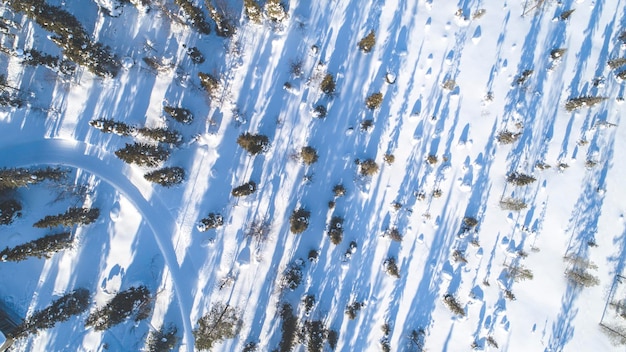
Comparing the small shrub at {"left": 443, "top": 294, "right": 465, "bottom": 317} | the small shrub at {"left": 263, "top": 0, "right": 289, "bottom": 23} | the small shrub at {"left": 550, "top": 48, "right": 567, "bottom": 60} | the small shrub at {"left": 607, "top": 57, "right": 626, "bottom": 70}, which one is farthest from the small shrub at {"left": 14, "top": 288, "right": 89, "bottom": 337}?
the small shrub at {"left": 607, "top": 57, "right": 626, "bottom": 70}

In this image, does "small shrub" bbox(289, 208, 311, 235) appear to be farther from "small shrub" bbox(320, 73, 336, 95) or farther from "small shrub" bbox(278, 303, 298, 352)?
"small shrub" bbox(320, 73, 336, 95)

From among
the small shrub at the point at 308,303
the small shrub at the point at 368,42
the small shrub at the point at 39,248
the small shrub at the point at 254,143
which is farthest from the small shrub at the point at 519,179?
the small shrub at the point at 39,248

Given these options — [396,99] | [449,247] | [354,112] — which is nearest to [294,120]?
[354,112]

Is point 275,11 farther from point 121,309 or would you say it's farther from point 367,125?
point 121,309

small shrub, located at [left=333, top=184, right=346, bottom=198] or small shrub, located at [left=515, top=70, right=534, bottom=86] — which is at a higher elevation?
small shrub, located at [left=515, top=70, right=534, bottom=86]

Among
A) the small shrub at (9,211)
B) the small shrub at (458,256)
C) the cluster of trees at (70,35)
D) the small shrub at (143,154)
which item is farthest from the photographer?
the small shrub at (458,256)

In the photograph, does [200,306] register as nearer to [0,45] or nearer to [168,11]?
[168,11]

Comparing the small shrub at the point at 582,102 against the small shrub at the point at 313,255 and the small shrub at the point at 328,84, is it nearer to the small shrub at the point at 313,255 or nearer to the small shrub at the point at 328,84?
the small shrub at the point at 328,84
